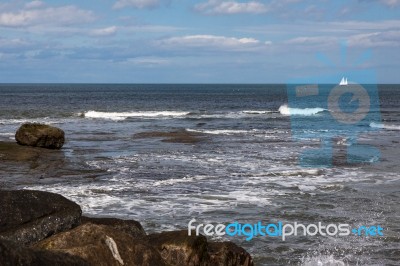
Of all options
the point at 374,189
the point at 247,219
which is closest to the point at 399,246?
the point at 247,219

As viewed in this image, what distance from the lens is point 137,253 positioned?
22.5 feet

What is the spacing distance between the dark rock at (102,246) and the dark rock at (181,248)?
127cm

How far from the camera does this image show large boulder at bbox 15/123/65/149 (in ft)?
89.5

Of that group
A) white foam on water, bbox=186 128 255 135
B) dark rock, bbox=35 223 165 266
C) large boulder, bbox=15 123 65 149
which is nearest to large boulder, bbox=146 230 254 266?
dark rock, bbox=35 223 165 266

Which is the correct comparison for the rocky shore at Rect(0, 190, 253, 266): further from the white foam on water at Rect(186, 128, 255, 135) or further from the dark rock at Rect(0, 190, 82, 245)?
the white foam on water at Rect(186, 128, 255, 135)

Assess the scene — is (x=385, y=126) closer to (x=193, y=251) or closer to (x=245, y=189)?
(x=245, y=189)

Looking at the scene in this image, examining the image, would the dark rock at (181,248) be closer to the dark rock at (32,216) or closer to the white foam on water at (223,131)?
the dark rock at (32,216)

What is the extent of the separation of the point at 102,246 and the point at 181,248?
6.73 ft

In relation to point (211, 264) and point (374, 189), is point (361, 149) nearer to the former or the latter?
point (374, 189)

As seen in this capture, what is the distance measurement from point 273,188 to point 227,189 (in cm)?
145

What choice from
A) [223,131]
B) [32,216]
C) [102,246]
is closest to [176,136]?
[223,131]

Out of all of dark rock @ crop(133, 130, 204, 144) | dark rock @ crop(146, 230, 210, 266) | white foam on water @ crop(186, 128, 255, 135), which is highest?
dark rock @ crop(146, 230, 210, 266)

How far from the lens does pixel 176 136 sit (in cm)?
3603

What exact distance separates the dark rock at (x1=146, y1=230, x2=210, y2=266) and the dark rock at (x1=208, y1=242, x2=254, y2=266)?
0.58ft
